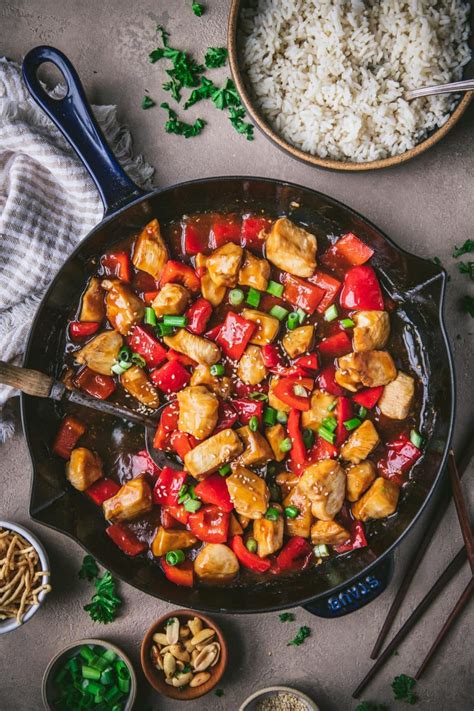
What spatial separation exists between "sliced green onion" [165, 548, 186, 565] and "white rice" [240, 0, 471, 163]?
2.45 metres

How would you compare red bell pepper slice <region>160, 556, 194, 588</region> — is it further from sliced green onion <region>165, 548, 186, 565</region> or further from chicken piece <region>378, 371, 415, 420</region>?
chicken piece <region>378, 371, 415, 420</region>

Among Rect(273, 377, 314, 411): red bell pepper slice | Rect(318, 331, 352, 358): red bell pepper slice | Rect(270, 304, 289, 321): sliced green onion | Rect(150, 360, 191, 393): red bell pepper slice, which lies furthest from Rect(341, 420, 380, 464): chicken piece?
Rect(150, 360, 191, 393): red bell pepper slice

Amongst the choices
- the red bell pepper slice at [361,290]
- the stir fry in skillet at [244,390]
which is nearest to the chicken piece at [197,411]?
the stir fry in skillet at [244,390]

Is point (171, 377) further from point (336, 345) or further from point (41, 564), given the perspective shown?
point (41, 564)

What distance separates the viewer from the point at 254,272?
3381mm

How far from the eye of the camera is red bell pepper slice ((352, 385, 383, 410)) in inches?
136

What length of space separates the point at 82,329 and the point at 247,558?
1.63 meters

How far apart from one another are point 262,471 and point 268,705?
1.55m

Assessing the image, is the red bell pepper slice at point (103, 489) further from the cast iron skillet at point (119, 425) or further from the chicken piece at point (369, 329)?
the chicken piece at point (369, 329)

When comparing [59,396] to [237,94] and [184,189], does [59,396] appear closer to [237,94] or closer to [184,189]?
[184,189]

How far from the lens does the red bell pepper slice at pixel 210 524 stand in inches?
136

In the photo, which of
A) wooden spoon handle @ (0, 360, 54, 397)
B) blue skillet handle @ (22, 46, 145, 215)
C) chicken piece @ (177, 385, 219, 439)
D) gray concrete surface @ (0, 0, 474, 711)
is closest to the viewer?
wooden spoon handle @ (0, 360, 54, 397)

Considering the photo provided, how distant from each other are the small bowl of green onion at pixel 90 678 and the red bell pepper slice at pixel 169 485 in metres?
1.07

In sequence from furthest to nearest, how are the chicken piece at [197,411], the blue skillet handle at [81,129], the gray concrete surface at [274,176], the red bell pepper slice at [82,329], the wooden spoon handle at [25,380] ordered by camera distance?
the gray concrete surface at [274,176], the red bell pepper slice at [82,329], the chicken piece at [197,411], the blue skillet handle at [81,129], the wooden spoon handle at [25,380]
